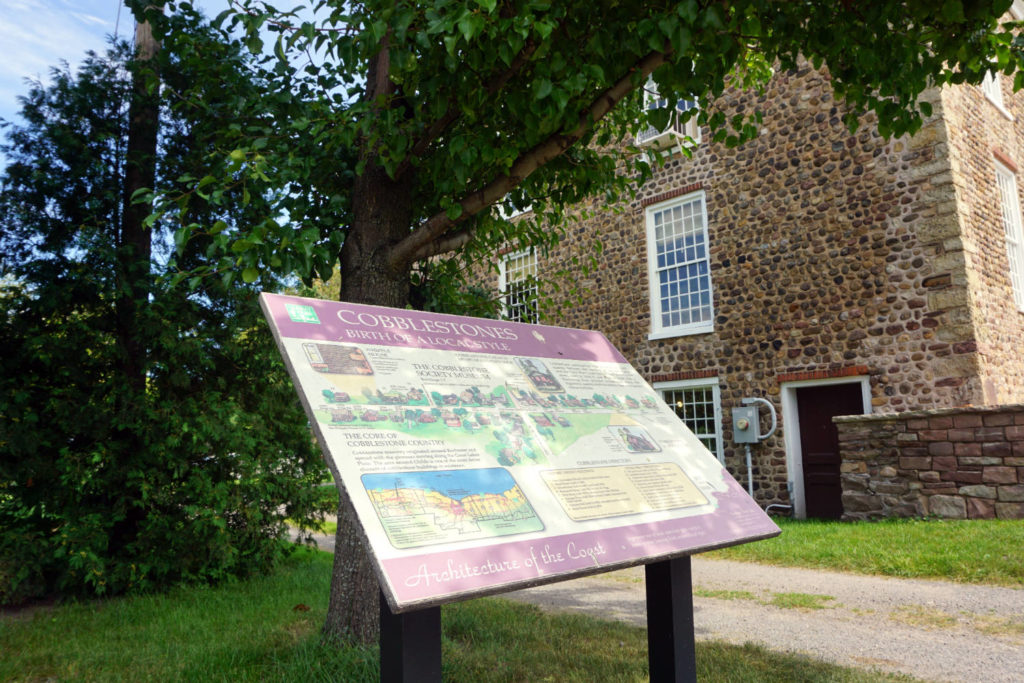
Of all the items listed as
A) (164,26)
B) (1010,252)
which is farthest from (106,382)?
(1010,252)

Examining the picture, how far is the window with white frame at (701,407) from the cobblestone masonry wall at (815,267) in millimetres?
164

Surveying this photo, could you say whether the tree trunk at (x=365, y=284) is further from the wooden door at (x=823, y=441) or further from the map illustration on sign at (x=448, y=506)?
the wooden door at (x=823, y=441)

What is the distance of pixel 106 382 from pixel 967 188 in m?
11.6

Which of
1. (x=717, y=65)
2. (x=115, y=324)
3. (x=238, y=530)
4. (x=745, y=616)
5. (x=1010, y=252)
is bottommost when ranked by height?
(x=745, y=616)

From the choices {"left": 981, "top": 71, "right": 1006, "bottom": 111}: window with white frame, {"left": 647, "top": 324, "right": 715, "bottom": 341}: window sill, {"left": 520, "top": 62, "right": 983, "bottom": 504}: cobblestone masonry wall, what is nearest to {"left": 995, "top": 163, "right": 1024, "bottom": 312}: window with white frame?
{"left": 981, "top": 71, "right": 1006, "bottom": 111}: window with white frame

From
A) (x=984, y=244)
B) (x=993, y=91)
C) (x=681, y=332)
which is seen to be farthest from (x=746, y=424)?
(x=993, y=91)

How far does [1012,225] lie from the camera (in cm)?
1164

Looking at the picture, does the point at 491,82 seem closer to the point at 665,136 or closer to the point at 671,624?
the point at 671,624

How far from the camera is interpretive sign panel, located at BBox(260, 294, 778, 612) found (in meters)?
2.07

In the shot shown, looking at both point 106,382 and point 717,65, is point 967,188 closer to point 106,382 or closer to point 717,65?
point 717,65

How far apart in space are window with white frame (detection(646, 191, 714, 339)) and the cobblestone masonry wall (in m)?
0.18

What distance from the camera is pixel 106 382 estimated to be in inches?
255

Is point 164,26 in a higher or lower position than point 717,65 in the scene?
higher

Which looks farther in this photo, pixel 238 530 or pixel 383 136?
pixel 238 530
